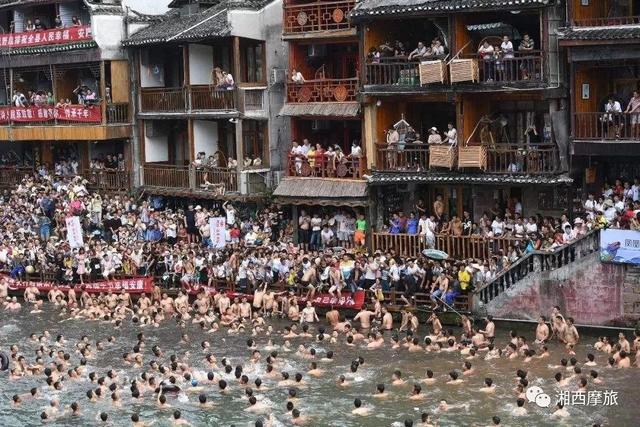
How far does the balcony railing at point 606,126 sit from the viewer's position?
4134 centimetres

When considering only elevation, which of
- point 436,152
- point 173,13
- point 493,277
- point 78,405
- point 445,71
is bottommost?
point 78,405

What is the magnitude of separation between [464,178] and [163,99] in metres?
17.9

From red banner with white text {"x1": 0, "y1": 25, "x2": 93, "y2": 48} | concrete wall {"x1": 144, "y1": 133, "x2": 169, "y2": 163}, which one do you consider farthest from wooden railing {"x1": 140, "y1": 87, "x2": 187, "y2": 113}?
red banner with white text {"x1": 0, "y1": 25, "x2": 93, "y2": 48}

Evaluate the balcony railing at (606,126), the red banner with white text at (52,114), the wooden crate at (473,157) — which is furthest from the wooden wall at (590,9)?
the red banner with white text at (52,114)

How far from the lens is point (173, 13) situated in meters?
58.9

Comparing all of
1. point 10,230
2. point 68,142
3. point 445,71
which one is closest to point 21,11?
point 68,142

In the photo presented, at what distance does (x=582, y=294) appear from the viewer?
40094 millimetres

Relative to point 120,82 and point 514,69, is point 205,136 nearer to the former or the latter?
point 120,82

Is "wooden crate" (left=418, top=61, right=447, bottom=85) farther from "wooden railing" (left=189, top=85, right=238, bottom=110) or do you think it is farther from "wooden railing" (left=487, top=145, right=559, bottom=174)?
"wooden railing" (left=189, top=85, right=238, bottom=110)

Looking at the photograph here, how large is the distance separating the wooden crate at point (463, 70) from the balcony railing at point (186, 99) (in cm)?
1223

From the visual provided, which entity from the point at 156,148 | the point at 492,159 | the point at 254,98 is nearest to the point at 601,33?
the point at 492,159

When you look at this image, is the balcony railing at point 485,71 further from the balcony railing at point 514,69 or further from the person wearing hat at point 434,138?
the person wearing hat at point 434,138

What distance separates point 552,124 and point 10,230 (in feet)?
85.9

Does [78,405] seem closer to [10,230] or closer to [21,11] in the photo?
[10,230]
